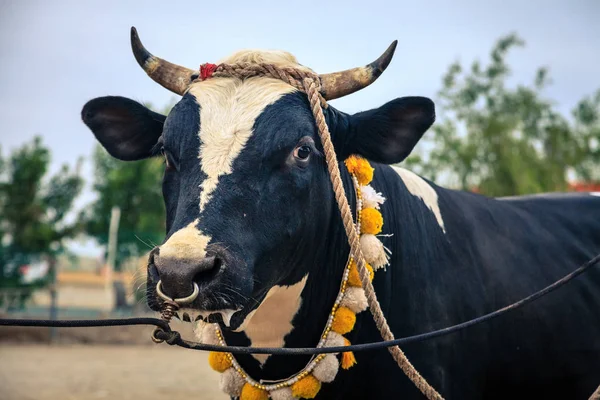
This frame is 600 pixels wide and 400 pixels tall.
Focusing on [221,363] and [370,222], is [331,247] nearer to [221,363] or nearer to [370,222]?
[370,222]

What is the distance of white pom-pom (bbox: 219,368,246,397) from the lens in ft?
10.2

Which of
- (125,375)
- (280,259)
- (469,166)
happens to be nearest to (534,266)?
(280,259)

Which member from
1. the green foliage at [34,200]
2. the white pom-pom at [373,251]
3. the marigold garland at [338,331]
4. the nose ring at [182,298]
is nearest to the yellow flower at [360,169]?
the marigold garland at [338,331]

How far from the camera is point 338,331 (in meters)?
2.94

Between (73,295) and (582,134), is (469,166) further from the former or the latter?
(73,295)

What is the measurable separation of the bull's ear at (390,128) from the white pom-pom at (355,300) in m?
0.64

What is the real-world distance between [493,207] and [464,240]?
0.52 meters

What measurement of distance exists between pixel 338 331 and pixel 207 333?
66 centimetres

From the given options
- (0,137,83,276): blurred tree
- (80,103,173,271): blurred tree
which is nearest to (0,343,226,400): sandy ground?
(0,137,83,276): blurred tree

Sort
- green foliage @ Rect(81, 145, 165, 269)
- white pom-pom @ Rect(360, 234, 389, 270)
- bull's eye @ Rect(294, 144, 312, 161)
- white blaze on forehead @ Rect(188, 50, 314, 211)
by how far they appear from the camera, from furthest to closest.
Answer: green foliage @ Rect(81, 145, 165, 269) → white pom-pom @ Rect(360, 234, 389, 270) → bull's eye @ Rect(294, 144, 312, 161) → white blaze on forehead @ Rect(188, 50, 314, 211)

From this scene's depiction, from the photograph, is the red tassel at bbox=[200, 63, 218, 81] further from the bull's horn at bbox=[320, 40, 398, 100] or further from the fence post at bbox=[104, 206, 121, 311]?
the fence post at bbox=[104, 206, 121, 311]

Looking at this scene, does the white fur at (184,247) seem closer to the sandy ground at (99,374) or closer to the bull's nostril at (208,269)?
the bull's nostril at (208,269)

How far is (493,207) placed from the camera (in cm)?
392

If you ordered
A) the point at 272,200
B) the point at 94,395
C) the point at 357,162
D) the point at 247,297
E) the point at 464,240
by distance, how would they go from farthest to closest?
the point at 94,395 → the point at 464,240 → the point at 357,162 → the point at 272,200 → the point at 247,297
